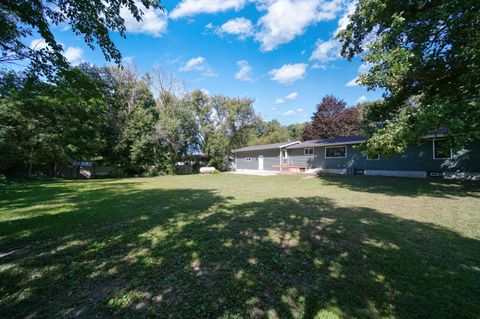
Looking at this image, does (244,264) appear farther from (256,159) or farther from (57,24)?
(256,159)

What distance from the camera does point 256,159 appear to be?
24.3 m

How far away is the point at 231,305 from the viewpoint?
2.27 m

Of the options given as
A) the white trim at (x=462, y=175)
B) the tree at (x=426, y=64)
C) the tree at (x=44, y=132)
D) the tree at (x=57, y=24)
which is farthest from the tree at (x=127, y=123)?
the white trim at (x=462, y=175)

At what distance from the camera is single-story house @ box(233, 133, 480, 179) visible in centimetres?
1159

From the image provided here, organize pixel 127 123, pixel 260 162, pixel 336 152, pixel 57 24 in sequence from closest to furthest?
pixel 57 24 → pixel 336 152 → pixel 127 123 → pixel 260 162

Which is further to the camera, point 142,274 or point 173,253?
point 173,253

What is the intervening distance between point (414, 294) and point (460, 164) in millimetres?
13663

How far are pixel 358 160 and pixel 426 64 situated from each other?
8.31 m

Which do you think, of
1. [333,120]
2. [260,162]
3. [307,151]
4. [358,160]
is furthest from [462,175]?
[333,120]

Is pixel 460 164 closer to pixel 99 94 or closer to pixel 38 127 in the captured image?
pixel 99 94

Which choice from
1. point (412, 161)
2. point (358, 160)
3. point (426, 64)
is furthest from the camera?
point (358, 160)

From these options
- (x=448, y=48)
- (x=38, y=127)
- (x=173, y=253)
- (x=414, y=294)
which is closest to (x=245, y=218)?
(x=173, y=253)

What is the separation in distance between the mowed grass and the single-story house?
5906 mm

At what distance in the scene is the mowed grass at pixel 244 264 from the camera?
225cm
